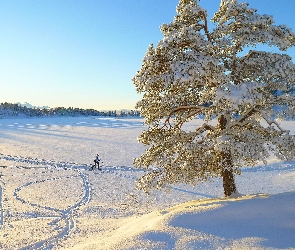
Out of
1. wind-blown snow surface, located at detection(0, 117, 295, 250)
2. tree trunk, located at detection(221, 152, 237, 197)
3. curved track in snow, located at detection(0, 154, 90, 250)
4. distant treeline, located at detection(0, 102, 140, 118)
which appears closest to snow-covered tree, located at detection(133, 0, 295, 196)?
tree trunk, located at detection(221, 152, 237, 197)

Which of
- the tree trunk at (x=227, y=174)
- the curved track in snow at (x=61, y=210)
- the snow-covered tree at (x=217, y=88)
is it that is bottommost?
the curved track in snow at (x=61, y=210)

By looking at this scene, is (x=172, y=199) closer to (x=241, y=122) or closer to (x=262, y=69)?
(x=241, y=122)

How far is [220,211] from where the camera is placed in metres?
9.84

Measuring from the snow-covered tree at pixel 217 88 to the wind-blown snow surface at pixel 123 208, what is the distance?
1628mm

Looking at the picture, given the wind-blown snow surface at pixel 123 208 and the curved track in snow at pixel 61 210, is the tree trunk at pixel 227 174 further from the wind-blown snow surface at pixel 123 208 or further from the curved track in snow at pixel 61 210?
the curved track in snow at pixel 61 210

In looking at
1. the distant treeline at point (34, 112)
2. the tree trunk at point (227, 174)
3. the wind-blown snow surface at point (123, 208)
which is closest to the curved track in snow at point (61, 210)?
the wind-blown snow surface at point (123, 208)

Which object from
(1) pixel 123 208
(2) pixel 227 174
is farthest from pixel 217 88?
(1) pixel 123 208

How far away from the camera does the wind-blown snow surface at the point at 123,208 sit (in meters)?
8.61

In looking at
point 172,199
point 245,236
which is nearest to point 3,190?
point 172,199

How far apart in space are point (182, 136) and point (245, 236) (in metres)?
4.99

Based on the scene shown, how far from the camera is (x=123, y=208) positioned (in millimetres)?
17391

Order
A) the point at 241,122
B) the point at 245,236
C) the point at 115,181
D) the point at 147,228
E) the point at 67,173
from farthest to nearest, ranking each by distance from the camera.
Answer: the point at 67,173, the point at 115,181, the point at 241,122, the point at 147,228, the point at 245,236

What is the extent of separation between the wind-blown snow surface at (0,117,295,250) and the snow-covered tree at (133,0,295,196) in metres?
1.63

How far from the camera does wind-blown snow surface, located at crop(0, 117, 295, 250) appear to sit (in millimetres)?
8609
